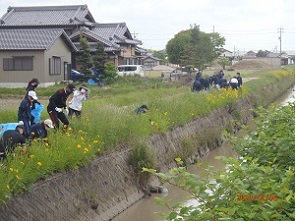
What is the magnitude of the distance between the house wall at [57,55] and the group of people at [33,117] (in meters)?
18.9

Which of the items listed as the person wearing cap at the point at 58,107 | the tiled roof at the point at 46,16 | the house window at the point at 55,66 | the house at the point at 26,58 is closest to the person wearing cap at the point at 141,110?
the person wearing cap at the point at 58,107

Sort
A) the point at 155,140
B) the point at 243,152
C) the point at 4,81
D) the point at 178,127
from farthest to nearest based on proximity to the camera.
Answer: the point at 4,81, the point at 178,127, the point at 155,140, the point at 243,152

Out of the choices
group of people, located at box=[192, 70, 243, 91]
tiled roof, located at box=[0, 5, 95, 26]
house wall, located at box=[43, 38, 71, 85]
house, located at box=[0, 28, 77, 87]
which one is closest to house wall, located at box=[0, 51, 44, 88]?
house, located at box=[0, 28, 77, 87]

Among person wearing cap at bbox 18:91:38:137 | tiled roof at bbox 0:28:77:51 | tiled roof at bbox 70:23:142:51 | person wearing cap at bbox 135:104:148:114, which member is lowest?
person wearing cap at bbox 135:104:148:114

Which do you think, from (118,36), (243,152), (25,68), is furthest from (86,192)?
(118,36)

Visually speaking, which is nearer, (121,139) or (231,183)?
(231,183)

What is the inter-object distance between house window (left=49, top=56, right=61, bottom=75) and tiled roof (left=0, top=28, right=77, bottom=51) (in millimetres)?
1288

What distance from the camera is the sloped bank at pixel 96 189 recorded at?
867cm

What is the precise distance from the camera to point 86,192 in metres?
10.4

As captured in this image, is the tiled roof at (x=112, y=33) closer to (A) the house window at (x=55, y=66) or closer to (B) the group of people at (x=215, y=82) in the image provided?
(A) the house window at (x=55, y=66)

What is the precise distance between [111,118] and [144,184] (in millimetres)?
1830

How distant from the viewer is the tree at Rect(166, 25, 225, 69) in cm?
5235

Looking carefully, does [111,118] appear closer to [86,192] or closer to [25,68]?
[86,192]

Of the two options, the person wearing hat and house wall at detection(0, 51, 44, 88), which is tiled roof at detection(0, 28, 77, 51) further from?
the person wearing hat
